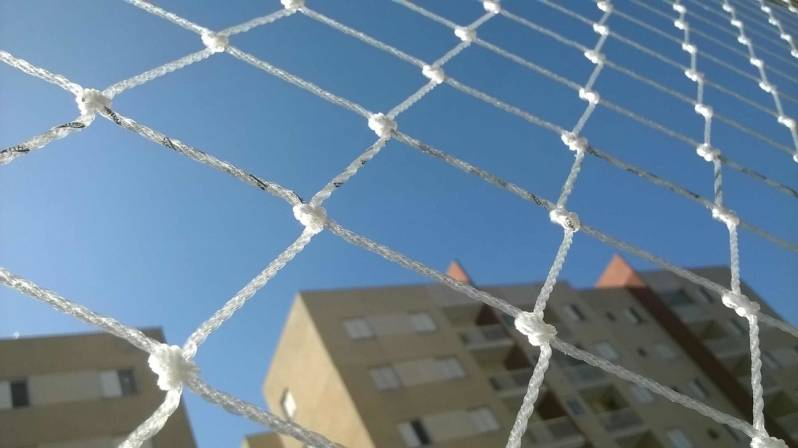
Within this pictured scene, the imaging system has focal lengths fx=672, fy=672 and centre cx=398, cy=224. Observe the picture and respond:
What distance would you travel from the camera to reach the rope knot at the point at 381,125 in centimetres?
80

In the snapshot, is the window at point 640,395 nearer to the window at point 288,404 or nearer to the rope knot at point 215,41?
the window at point 288,404

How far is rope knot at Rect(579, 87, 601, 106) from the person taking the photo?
1169 millimetres

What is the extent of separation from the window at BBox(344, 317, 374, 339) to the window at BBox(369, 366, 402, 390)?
1.01ft

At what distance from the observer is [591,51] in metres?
1.38

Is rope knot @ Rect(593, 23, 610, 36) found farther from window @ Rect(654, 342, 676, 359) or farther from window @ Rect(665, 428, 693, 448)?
window @ Rect(654, 342, 676, 359)

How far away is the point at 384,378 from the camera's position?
14.7 ft

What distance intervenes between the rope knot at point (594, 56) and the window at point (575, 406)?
476 centimetres

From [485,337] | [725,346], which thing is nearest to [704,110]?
[485,337]

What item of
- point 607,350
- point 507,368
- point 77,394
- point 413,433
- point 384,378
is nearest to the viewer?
point 77,394

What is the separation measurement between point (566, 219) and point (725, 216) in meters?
0.31

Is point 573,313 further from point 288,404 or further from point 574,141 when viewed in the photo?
point 574,141

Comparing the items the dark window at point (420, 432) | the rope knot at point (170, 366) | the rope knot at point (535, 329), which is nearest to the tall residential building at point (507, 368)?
the dark window at point (420, 432)

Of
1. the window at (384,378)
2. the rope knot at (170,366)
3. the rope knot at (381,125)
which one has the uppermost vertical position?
the window at (384,378)

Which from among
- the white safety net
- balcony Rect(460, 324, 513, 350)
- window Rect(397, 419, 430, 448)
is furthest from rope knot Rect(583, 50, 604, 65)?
balcony Rect(460, 324, 513, 350)
